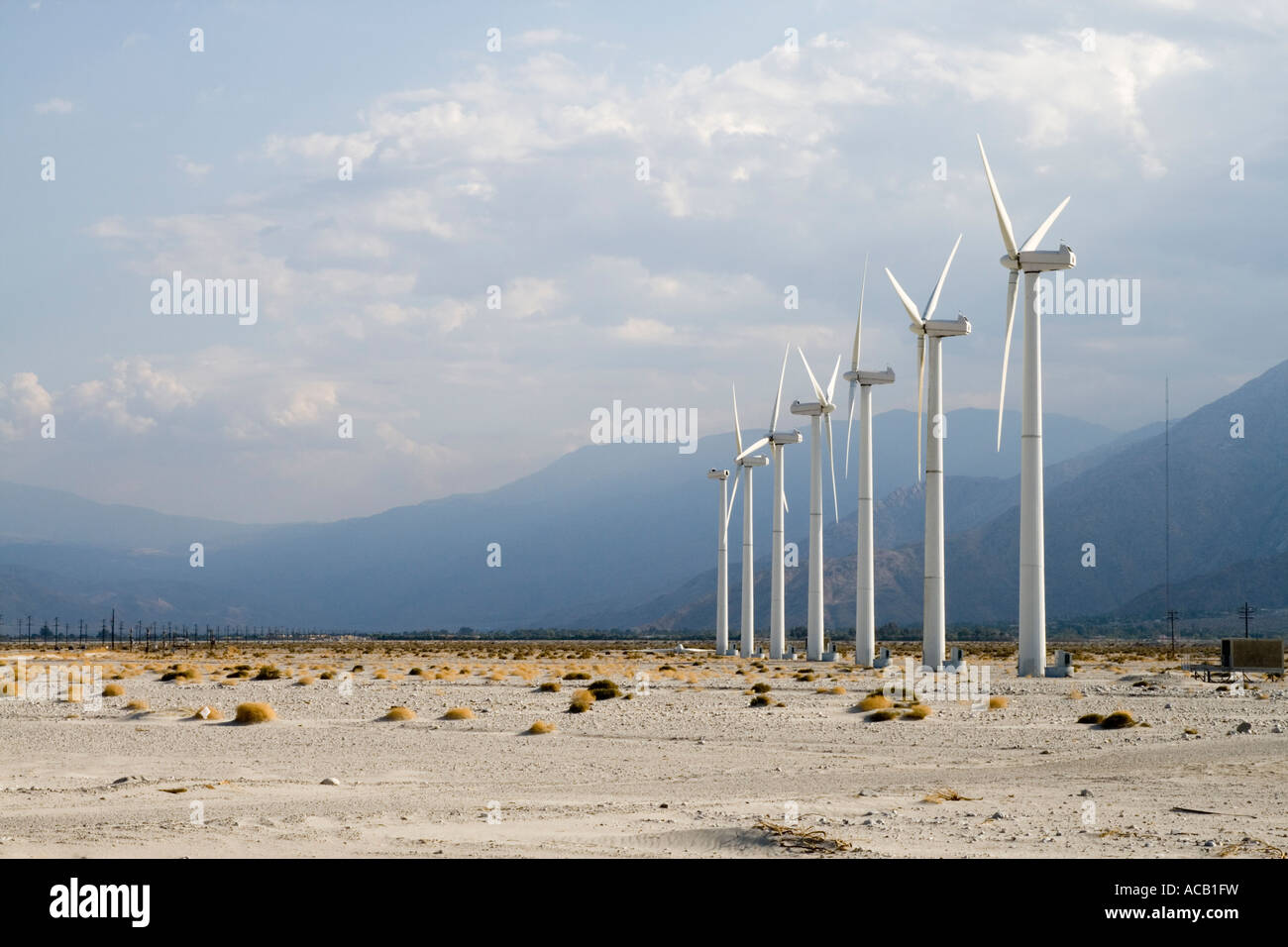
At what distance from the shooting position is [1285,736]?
113 feet

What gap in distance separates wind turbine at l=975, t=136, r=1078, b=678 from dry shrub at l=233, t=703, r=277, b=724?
36.7 m

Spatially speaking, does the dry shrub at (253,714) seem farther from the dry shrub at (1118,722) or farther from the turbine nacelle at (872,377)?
the turbine nacelle at (872,377)

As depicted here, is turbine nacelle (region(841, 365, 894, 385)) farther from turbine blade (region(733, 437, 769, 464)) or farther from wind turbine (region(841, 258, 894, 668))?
turbine blade (region(733, 437, 769, 464))

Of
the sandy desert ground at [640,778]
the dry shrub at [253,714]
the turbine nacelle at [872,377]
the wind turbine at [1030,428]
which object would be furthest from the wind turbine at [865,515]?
the dry shrub at [253,714]

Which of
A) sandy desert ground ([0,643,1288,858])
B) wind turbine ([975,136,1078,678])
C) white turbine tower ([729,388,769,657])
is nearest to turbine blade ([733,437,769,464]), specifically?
white turbine tower ([729,388,769,657])

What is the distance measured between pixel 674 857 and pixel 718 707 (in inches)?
1105

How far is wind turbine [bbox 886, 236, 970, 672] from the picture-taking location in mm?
67688

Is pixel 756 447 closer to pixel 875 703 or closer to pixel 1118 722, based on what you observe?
pixel 875 703

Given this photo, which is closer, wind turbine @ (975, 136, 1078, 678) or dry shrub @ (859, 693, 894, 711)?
dry shrub @ (859, 693, 894, 711)

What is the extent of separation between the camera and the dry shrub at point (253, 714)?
3681cm

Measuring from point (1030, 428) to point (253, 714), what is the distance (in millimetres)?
40823

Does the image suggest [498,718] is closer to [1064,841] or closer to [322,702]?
[322,702]

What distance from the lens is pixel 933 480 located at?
228ft
